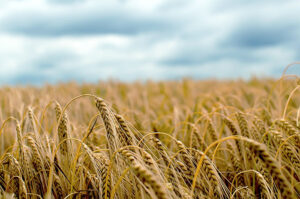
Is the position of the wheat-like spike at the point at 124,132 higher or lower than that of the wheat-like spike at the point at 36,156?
higher

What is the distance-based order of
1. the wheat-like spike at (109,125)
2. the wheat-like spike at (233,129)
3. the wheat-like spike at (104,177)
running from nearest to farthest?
the wheat-like spike at (109,125) < the wheat-like spike at (104,177) < the wheat-like spike at (233,129)

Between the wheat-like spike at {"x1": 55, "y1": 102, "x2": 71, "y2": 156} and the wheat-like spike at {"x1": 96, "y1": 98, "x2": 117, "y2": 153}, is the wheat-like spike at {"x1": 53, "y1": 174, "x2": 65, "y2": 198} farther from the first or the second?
the wheat-like spike at {"x1": 96, "y1": 98, "x2": 117, "y2": 153}

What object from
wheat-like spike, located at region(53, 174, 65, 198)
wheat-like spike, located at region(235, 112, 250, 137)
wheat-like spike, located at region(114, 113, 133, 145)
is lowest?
wheat-like spike, located at region(53, 174, 65, 198)

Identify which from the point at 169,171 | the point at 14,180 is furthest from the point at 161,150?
the point at 14,180

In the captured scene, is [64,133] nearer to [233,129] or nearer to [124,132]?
[124,132]

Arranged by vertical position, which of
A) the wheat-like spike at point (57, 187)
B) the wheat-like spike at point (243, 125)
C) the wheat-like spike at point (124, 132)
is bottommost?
the wheat-like spike at point (57, 187)

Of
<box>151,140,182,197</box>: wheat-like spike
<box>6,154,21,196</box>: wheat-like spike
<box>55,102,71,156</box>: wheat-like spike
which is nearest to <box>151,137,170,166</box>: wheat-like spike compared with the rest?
<box>151,140,182,197</box>: wheat-like spike

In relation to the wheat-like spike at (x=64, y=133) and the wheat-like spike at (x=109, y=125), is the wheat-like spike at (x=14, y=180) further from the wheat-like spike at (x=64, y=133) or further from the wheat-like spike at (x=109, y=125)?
the wheat-like spike at (x=109, y=125)

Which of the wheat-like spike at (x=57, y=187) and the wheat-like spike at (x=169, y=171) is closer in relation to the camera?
the wheat-like spike at (x=169, y=171)

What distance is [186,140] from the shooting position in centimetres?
332

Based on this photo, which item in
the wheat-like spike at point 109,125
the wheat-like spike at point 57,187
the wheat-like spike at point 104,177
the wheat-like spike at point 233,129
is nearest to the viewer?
the wheat-like spike at point 109,125

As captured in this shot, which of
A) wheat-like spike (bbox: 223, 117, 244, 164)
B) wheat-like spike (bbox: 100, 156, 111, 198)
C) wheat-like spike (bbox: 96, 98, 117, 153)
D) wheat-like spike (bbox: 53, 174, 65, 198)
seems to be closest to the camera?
wheat-like spike (bbox: 96, 98, 117, 153)

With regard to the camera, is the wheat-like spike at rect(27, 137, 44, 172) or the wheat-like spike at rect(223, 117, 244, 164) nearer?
the wheat-like spike at rect(27, 137, 44, 172)

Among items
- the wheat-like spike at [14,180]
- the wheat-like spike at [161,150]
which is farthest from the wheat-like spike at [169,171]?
the wheat-like spike at [14,180]
